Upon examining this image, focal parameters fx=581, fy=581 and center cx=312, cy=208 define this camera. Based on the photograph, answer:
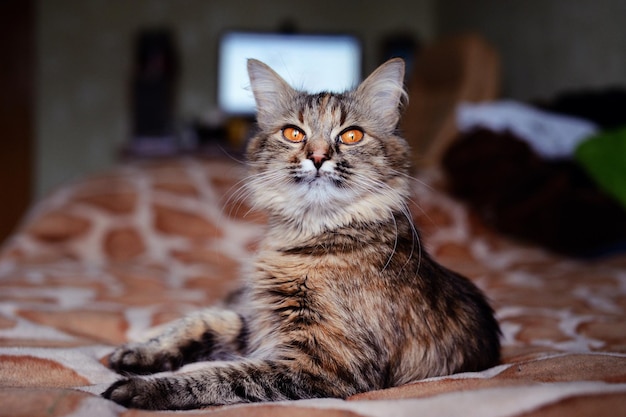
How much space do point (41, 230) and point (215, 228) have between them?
0.72 metres

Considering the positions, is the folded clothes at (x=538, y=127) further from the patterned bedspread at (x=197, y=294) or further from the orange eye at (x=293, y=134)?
the orange eye at (x=293, y=134)

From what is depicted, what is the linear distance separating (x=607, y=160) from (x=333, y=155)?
1665 millimetres

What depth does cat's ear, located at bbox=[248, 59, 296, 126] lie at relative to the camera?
1.38 m

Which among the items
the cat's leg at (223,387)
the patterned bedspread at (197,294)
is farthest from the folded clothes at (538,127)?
the cat's leg at (223,387)

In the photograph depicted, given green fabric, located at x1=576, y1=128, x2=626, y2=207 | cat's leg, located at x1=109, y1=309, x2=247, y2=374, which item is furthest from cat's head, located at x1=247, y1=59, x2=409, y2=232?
green fabric, located at x1=576, y1=128, x2=626, y2=207

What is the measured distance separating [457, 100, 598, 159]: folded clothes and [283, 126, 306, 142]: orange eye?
163 centimetres

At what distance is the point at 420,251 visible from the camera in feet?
3.99

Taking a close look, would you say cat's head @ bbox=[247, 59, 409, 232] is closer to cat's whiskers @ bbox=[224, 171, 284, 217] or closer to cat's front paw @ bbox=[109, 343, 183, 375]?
cat's whiskers @ bbox=[224, 171, 284, 217]

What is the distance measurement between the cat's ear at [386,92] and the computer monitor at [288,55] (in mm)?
3604

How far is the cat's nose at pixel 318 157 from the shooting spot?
1134 mm

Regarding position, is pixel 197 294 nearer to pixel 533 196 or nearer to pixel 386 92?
pixel 386 92

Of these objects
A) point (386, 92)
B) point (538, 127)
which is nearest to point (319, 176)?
point (386, 92)

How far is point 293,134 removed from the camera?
125cm

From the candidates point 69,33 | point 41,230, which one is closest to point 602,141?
point 41,230
